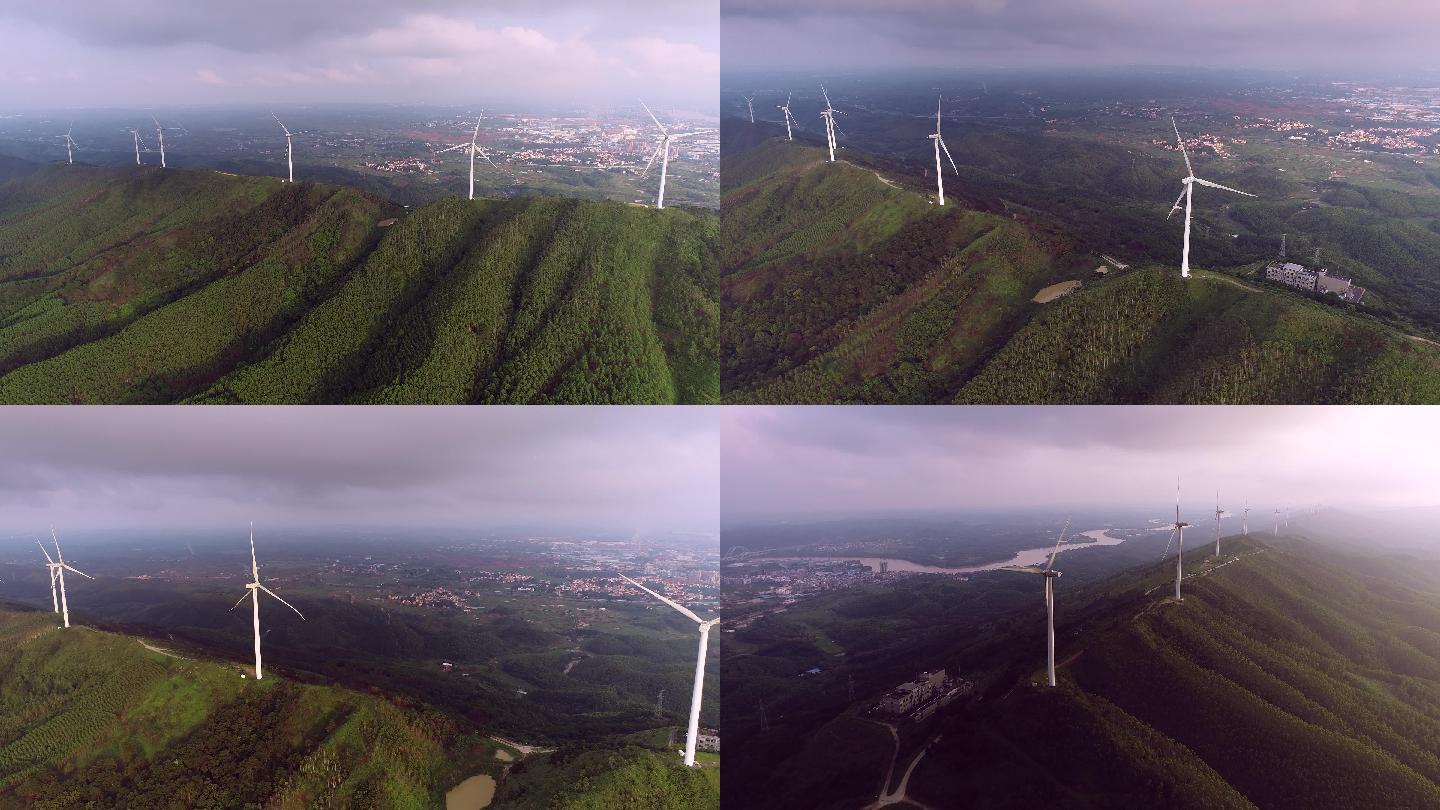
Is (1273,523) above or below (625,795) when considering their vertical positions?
above

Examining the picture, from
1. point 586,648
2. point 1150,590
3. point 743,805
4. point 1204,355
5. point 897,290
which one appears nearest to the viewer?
point 743,805

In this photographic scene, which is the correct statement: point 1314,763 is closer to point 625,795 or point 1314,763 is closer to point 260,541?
point 625,795

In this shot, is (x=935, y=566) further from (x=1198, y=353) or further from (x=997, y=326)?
(x=997, y=326)

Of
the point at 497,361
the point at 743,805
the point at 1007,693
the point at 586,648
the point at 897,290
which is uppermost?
the point at 897,290

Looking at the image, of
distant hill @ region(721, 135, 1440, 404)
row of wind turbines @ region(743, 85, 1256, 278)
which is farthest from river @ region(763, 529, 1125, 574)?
row of wind turbines @ region(743, 85, 1256, 278)

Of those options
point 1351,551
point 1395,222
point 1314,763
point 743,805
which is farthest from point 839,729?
point 1395,222

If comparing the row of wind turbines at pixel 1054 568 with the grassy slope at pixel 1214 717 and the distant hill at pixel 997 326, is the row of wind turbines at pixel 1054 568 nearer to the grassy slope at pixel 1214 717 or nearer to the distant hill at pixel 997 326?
the grassy slope at pixel 1214 717

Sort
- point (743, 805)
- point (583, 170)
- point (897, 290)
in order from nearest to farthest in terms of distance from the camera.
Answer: point (743, 805)
point (897, 290)
point (583, 170)

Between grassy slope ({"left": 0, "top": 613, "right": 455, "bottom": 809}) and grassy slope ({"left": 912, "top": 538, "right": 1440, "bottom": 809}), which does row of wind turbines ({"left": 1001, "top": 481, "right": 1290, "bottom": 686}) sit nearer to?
grassy slope ({"left": 912, "top": 538, "right": 1440, "bottom": 809})

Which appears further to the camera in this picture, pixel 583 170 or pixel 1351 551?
pixel 583 170
